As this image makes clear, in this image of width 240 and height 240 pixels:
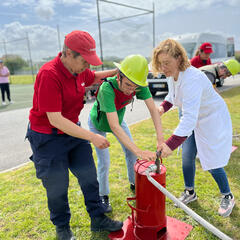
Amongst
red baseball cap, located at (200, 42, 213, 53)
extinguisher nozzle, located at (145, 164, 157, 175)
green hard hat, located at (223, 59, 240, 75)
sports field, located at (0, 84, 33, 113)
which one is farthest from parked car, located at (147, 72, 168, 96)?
extinguisher nozzle, located at (145, 164, 157, 175)

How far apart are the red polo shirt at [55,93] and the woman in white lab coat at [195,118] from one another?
794 mm

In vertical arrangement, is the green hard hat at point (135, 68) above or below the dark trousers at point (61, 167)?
above

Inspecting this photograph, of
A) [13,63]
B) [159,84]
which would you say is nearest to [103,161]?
[159,84]

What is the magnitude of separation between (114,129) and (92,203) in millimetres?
752

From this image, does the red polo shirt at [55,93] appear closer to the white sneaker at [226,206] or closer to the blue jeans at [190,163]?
the blue jeans at [190,163]

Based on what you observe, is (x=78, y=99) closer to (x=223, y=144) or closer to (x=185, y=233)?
(x=223, y=144)

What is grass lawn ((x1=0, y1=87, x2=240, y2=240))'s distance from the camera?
245 cm

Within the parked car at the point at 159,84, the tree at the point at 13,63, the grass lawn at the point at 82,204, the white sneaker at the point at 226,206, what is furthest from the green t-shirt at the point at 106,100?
the tree at the point at 13,63

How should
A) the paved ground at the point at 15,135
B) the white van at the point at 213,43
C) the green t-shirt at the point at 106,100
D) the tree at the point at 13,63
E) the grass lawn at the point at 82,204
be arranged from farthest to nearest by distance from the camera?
the tree at the point at 13,63
the white van at the point at 213,43
the paved ground at the point at 15,135
the grass lawn at the point at 82,204
the green t-shirt at the point at 106,100

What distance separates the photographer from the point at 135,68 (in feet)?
6.64

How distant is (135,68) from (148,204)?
114 cm

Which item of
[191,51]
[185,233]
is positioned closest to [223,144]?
[185,233]

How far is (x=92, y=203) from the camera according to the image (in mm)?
2305

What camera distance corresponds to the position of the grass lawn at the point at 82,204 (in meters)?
2.45
